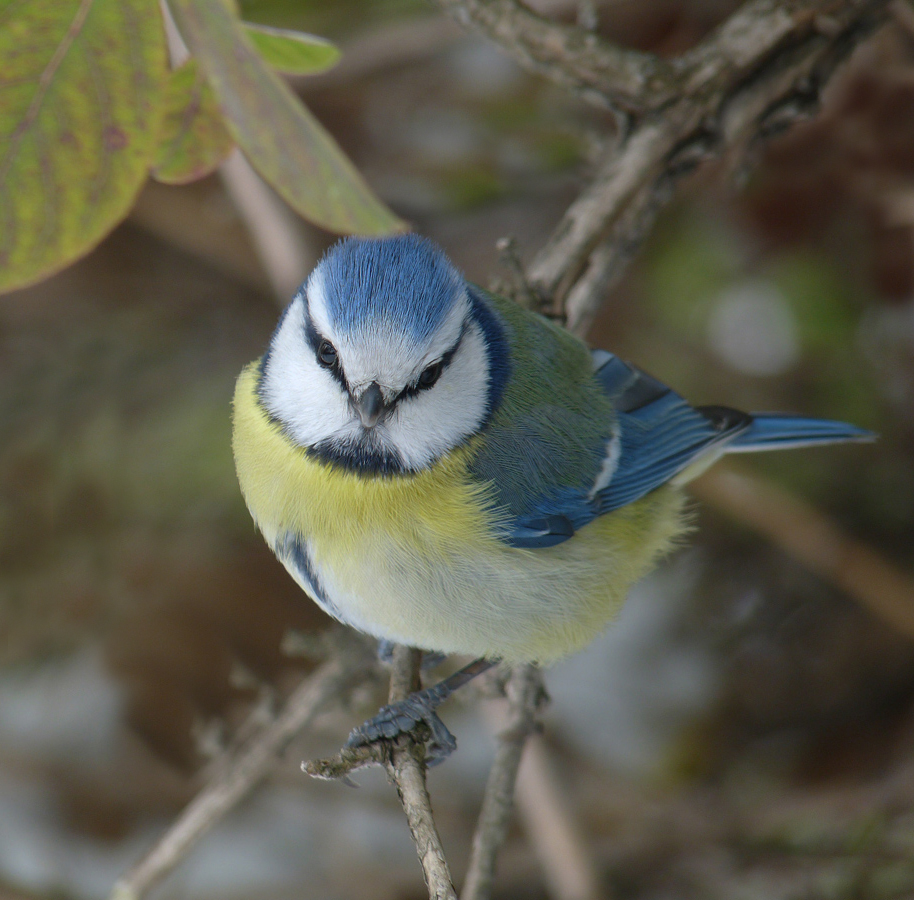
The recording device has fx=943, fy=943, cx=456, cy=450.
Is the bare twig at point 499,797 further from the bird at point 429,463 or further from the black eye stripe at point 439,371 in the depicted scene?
the black eye stripe at point 439,371

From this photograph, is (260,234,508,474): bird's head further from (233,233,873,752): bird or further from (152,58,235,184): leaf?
(152,58,235,184): leaf

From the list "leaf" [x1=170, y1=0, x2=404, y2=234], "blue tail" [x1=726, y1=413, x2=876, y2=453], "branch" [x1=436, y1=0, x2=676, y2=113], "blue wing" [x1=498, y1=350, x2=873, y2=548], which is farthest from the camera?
"blue tail" [x1=726, y1=413, x2=876, y2=453]

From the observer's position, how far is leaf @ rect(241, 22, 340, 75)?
1323 mm

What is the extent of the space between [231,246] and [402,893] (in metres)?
1.88

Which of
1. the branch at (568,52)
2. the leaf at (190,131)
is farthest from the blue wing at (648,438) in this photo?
the leaf at (190,131)

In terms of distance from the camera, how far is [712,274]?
272 centimetres

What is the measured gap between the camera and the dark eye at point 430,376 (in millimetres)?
1401

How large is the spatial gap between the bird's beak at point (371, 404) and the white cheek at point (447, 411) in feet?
0.18

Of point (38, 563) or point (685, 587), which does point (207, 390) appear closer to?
point (38, 563)

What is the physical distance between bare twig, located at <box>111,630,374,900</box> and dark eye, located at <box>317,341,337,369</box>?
0.50 m

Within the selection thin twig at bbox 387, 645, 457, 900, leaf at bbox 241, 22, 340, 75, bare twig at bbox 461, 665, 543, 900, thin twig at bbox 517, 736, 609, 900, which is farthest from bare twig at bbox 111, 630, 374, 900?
leaf at bbox 241, 22, 340, 75

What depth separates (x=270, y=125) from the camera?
1.06m

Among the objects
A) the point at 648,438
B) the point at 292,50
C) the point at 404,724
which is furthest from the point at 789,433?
the point at 292,50

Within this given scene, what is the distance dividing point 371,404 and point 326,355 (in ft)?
0.44
